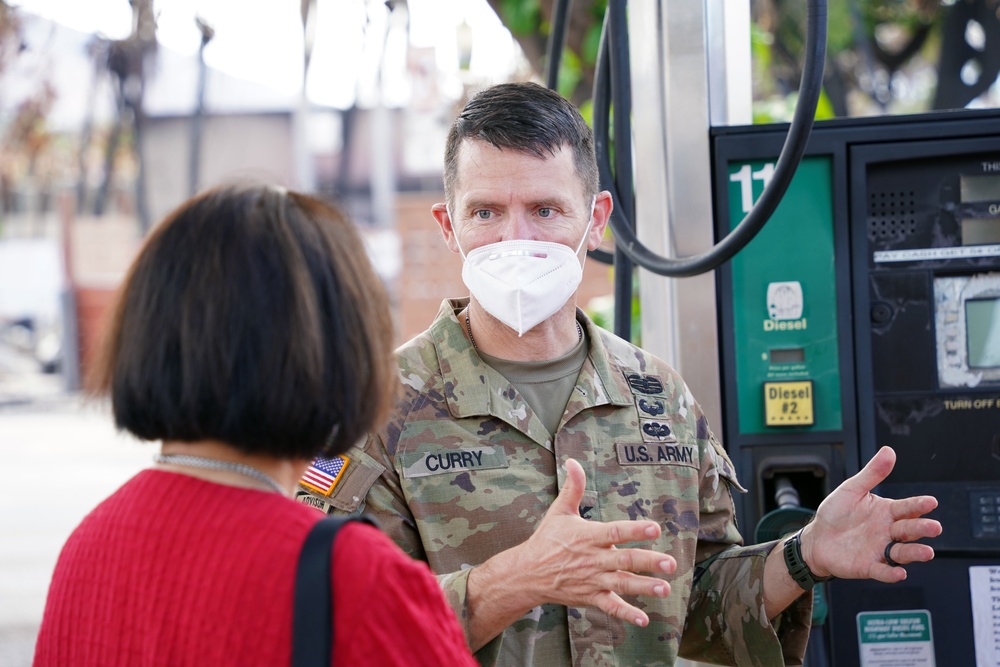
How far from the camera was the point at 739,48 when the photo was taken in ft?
8.19

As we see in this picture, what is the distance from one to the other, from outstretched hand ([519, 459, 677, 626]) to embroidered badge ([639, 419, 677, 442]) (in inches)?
18.8

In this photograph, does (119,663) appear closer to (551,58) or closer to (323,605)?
(323,605)

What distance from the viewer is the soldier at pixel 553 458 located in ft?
6.02

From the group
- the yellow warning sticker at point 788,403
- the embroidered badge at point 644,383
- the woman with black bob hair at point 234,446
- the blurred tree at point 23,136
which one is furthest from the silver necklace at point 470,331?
the blurred tree at point 23,136

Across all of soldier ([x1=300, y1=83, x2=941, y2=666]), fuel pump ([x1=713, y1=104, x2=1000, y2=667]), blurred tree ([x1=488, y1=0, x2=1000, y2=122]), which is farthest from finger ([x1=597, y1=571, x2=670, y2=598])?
blurred tree ([x1=488, y1=0, x2=1000, y2=122])

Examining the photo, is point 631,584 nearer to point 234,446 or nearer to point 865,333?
point 234,446

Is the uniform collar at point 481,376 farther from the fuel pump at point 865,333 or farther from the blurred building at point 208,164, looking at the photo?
the blurred building at point 208,164

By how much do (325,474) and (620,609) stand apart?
58 centimetres

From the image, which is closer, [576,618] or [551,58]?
[576,618]

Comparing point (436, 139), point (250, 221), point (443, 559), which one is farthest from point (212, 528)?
point (436, 139)

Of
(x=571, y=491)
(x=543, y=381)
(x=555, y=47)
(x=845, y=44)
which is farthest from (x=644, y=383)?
(x=845, y=44)

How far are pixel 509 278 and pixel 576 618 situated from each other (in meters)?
0.60

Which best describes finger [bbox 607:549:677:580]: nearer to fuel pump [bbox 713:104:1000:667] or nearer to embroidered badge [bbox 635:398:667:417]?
embroidered badge [bbox 635:398:667:417]

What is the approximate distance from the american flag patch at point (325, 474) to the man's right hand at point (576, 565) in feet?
1.10
